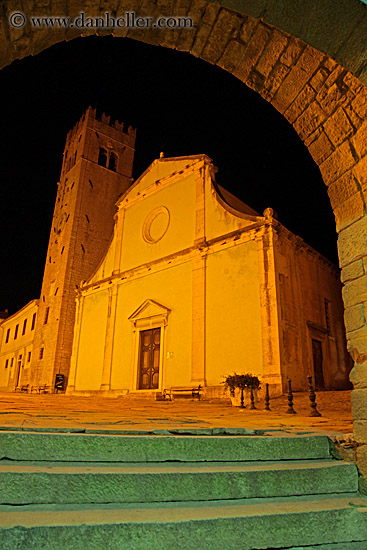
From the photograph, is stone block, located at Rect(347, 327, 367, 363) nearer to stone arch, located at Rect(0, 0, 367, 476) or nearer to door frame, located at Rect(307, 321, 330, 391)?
stone arch, located at Rect(0, 0, 367, 476)

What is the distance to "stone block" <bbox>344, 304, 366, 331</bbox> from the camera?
3.09 m

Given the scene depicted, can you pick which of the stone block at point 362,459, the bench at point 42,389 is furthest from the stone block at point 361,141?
the bench at point 42,389

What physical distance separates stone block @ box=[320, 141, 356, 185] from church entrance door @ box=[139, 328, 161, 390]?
1288 cm

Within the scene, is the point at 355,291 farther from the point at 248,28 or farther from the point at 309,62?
the point at 248,28

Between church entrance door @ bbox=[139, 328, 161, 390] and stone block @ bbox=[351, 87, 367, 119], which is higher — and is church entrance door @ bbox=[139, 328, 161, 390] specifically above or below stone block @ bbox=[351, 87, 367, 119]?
below

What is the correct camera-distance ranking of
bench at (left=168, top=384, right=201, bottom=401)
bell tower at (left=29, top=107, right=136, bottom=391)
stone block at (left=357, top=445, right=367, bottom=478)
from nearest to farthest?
stone block at (left=357, top=445, right=367, bottom=478), bench at (left=168, top=384, right=201, bottom=401), bell tower at (left=29, top=107, right=136, bottom=391)

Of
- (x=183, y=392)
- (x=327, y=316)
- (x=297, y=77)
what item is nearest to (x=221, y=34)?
(x=297, y=77)

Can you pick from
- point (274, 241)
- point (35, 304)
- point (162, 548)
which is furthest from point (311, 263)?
point (35, 304)

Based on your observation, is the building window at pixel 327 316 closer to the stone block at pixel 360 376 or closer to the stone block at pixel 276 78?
the stone block at pixel 360 376

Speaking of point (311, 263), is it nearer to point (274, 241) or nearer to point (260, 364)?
point (274, 241)

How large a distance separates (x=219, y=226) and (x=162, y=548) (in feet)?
43.8

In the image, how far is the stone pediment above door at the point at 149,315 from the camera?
15.5 meters

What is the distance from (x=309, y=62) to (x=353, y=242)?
1.63m

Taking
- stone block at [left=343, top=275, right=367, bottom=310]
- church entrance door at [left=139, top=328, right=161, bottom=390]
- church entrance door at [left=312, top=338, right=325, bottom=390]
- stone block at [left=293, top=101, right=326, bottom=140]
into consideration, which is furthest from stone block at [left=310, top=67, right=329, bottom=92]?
church entrance door at [left=139, top=328, right=161, bottom=390]
